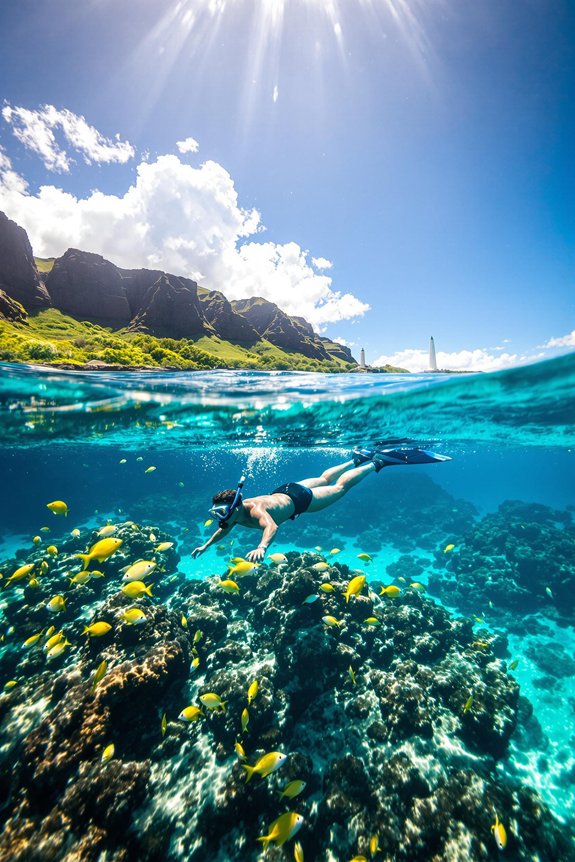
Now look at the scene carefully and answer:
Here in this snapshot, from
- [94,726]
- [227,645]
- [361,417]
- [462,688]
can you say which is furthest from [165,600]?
[361,417]

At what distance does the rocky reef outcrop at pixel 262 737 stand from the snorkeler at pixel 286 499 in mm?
2448

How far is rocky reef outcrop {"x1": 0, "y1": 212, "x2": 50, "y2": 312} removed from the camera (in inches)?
1102

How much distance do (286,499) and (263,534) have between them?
2.41 meters

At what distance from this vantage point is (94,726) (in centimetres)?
659

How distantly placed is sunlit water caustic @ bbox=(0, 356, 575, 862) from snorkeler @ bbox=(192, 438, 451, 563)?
1.86 meters

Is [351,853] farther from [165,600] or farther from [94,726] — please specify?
[165,600]

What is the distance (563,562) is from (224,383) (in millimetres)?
21209

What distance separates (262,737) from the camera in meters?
7.05

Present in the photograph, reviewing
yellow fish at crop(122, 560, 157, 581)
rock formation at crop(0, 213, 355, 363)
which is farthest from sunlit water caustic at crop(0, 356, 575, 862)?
rock formation at crop(0, 213, 355, 363)

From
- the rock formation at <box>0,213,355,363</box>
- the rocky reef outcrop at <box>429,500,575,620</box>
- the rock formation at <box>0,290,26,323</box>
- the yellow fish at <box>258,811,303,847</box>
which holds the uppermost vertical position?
the rock formation at <box>0,213,355,363</box>

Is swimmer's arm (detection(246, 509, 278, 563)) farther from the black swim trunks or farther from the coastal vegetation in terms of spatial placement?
the coastal vegetation

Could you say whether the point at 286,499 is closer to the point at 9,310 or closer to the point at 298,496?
the point at 298,496

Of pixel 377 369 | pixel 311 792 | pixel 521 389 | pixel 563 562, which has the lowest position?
pixel 563 562

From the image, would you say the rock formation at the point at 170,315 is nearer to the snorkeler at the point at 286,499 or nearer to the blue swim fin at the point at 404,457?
the snorkeler at the point at 286,499
